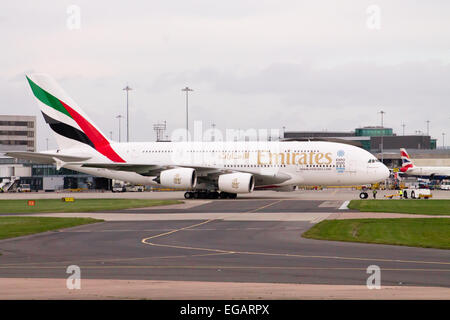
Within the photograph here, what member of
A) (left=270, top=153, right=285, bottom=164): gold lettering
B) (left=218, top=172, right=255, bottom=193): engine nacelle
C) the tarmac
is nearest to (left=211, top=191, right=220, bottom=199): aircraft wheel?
(left=218, top=172, right=255, bottom=193): engine nacelle

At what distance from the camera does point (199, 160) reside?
73250 mm

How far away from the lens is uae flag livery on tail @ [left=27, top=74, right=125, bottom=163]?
2849 inches

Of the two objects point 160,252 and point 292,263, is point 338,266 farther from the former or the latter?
point 160,252

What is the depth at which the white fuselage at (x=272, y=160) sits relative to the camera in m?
68.8

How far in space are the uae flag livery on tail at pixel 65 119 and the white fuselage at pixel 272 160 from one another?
3.31 ft

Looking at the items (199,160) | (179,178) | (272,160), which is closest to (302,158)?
(272,160)

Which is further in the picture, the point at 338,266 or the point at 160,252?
the point at 160,252

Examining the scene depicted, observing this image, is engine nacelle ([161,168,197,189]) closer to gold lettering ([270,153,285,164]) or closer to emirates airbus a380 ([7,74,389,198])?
emirates airbus a380 ([7,74,389,198])

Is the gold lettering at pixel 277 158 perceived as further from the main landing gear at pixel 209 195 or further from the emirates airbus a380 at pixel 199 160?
the main landing gear at pixel 209 195

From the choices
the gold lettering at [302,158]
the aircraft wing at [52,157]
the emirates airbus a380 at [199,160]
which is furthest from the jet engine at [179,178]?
the gold lettering at [302,158]

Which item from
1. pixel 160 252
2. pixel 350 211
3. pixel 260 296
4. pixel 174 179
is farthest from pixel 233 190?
pixel 260 296

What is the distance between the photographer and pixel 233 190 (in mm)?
67375

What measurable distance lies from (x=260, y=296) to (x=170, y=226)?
22363mm

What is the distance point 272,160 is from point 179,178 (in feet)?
33.5
